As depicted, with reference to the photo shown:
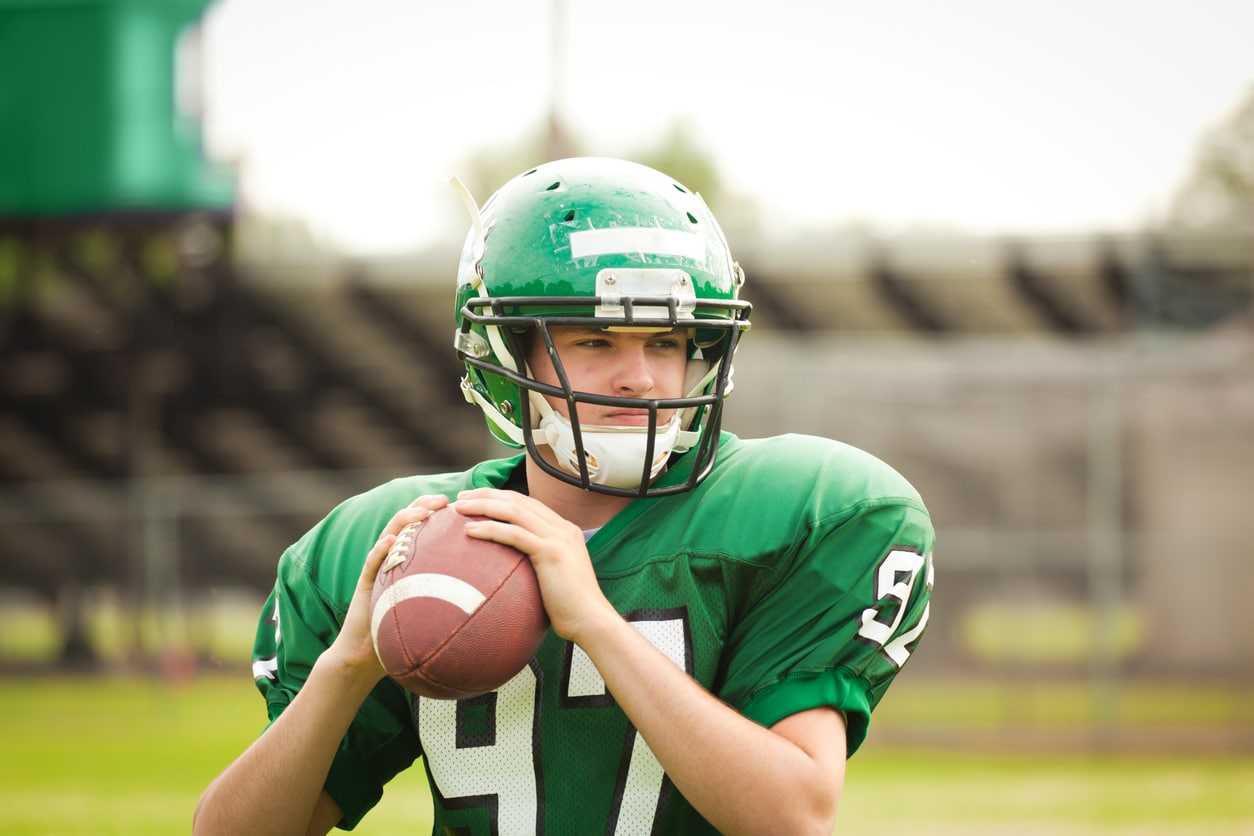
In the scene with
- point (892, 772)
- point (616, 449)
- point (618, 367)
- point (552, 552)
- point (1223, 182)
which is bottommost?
point (892, 772)

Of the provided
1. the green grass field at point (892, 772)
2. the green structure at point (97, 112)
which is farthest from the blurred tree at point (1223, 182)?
the green structure at point (97, 112)

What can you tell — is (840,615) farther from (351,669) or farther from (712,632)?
(351,669)

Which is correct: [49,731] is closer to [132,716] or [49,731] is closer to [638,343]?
[132,716]

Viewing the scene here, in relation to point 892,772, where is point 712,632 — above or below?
above

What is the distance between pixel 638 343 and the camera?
2.36 metres

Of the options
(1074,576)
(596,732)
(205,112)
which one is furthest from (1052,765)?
(205,112)

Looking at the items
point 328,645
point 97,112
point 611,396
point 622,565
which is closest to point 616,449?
point 611,396

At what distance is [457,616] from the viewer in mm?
2131

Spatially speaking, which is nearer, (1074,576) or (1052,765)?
(1052,765)

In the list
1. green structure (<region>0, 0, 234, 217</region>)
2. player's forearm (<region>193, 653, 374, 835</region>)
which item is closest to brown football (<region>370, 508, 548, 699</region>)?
player's forearm (<region>193, 653, 374, 835</region>)

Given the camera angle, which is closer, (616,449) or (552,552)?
(552,552)

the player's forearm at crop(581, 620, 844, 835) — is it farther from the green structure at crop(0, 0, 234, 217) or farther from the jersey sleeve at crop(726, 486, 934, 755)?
the green structure at crop(0, 0, 234, 217)

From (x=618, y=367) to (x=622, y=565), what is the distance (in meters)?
0.32

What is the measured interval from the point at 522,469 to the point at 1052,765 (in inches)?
286
